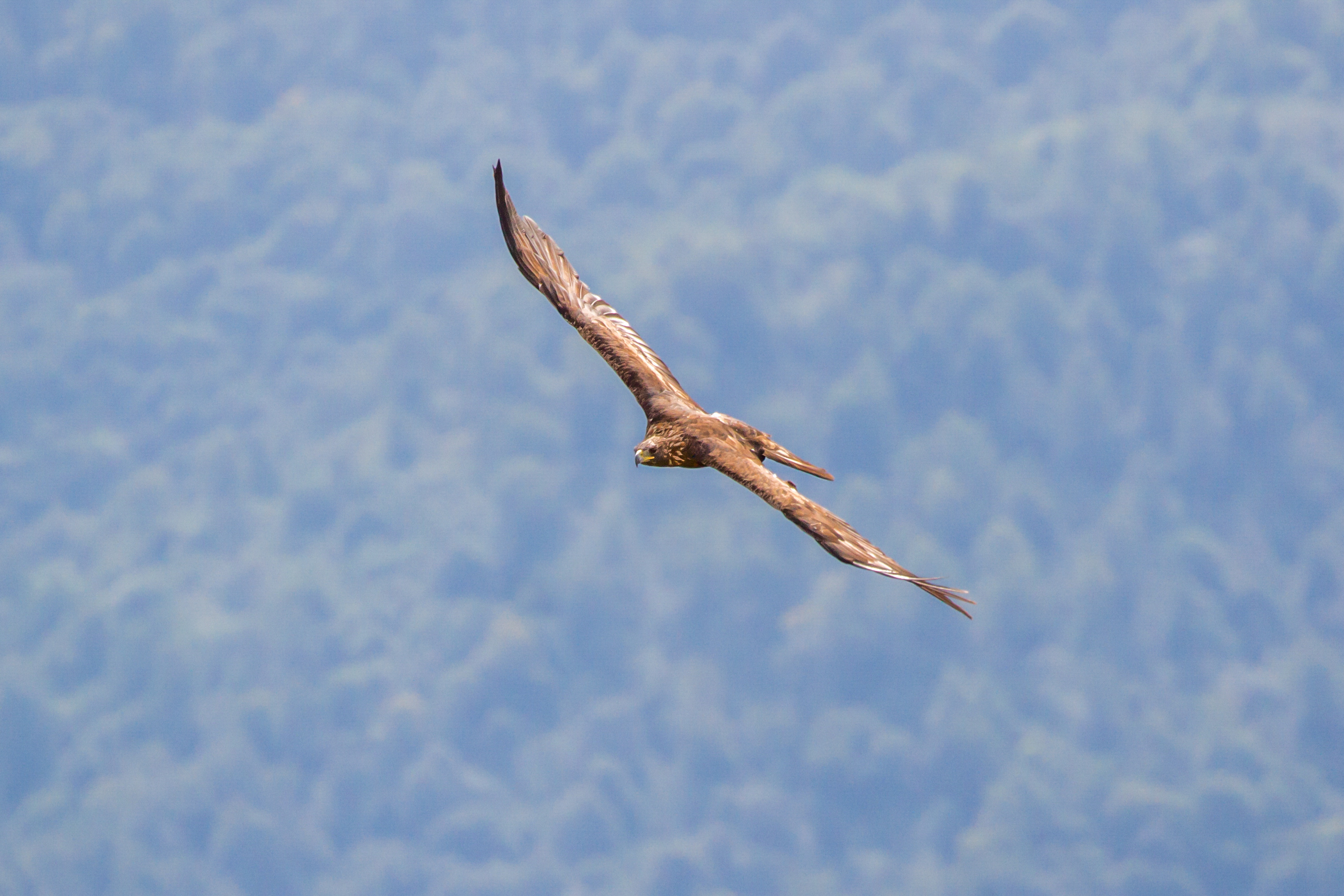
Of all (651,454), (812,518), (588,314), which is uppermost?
(588,314)

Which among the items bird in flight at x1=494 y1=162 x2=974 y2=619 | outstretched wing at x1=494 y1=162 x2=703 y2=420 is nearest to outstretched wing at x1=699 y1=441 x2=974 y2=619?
bird in flight at x1=494 y1=162 x2=974 y2=619

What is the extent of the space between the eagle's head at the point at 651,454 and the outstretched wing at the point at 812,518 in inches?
37.0

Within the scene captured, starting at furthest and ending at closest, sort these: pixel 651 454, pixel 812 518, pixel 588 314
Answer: pixel 588 314
pixel 651 454
pixel 812 518

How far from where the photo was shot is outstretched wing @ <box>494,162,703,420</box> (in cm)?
2905

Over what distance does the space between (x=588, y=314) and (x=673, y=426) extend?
16.2 feet

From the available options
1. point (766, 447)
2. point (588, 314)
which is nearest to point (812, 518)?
point (766, 447)

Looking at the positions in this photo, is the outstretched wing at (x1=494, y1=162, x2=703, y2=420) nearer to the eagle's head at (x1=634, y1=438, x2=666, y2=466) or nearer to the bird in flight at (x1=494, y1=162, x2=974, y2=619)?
the bird in flight at (x1=494, y1=162, x2=974, y2=619)

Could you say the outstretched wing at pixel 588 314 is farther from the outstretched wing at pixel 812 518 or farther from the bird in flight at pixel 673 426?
the outstretched wing at pixel 812 518

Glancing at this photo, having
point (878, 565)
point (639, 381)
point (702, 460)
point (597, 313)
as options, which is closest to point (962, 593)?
point (878, 565)

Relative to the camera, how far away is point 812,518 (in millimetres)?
22672

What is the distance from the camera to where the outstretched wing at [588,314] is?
29047 mm

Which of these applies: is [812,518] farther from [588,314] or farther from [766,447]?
[588,314]

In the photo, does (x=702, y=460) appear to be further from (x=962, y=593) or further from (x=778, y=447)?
(x=962, y=593)

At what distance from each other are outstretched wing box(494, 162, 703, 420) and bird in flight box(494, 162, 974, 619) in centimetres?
2
